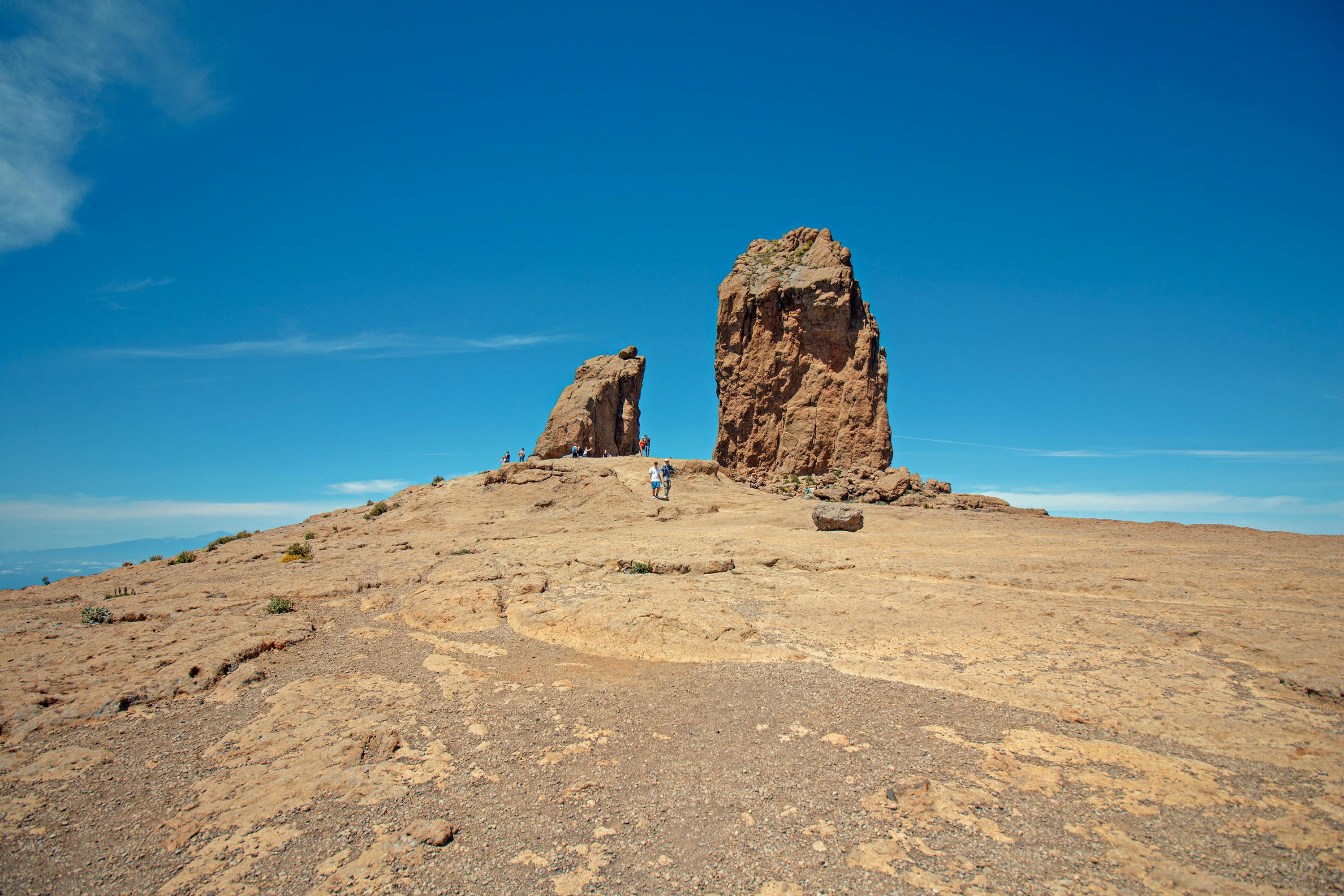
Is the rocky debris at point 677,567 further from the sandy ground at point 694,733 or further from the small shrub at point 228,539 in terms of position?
the small shrub at point 228,539

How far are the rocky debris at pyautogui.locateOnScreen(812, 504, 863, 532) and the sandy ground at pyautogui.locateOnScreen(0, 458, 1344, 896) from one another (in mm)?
4698

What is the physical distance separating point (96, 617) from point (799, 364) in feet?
88.7

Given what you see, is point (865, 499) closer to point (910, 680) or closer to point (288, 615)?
point (910, 680)

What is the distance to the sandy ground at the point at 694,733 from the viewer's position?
4.39m

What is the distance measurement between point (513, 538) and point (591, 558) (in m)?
5.57

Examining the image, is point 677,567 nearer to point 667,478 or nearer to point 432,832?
point 432,832

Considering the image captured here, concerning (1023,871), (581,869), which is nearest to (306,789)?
(581,869)

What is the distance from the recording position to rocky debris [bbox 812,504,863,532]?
17.3 metres

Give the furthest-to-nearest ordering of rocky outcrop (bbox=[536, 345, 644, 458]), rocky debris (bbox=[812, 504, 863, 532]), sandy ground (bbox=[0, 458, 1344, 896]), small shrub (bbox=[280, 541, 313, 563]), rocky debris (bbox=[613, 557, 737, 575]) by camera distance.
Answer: rocky outcrop (bbox=[536, 345, 644, 458]) → rocky debris (bbox=[812, 504, 863, 532]) → small shrub (bbox=[280, 541, 313, 563]) → rocky debris (bbox=[613, 557, 737, 575]) → sandy ground (bbox=[0, 458, 1344, 896])

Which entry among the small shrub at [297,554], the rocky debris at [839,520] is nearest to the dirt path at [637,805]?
the rocky debris at [839,520]

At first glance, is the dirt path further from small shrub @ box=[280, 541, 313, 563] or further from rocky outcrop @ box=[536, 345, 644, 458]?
rocky outcrop @ box=[536, 345, 644, 458]

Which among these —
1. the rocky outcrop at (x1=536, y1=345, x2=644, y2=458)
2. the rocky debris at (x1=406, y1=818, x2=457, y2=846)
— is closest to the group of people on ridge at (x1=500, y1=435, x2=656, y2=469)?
the rocky outcrop at (x1=536, y1=345, x2=644, y2=458)

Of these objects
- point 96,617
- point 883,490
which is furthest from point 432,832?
point 883,490

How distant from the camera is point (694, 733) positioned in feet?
20.6
